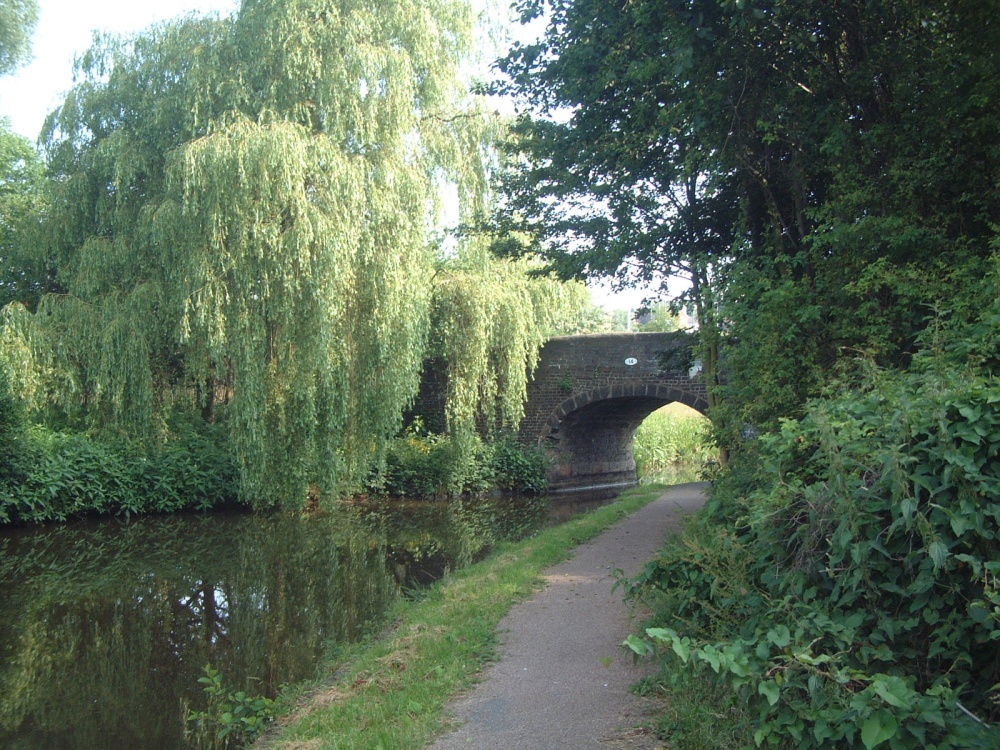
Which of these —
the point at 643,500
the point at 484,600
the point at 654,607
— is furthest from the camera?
the point at 643,500

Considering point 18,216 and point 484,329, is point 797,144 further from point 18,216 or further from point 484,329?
point 18,216

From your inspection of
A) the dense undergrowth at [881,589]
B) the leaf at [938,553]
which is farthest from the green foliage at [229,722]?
the leaf at [938,553]

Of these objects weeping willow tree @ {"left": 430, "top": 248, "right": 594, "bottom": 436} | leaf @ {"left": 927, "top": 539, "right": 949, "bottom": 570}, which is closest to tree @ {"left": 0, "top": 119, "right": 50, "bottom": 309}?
weeping willow tree @ {"left": 430, "top": 248, "right": 594, "bottom": 436}

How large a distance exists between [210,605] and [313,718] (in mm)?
4680

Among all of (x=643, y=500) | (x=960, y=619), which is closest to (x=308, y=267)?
(x=643, y=500)

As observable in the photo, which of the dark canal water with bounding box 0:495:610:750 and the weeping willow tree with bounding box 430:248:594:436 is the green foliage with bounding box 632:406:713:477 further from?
the dark canal water with bounding box 0:495:610:750

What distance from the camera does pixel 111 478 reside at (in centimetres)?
1455

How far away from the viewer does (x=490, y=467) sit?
19578mm

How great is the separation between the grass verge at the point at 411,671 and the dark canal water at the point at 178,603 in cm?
77

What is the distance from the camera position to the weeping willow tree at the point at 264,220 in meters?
11.6

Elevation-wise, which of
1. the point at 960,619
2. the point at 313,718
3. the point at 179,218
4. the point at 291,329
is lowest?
the point at 313,718

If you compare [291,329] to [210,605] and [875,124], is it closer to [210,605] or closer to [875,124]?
[210,605]

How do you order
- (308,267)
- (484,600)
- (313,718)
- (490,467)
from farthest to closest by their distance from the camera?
(490,467), (308,267), (484,600), (313,718)

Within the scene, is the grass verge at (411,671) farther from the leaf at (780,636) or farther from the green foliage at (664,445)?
the green foliage at (664,445)
